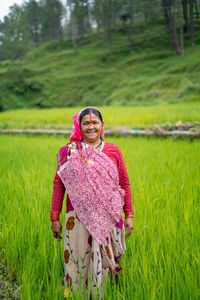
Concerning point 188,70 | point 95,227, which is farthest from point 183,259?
point 188,70

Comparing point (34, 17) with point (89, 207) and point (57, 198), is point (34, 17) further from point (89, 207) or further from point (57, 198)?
point (89, 207)

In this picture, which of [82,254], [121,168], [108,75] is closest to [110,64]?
[108,75]

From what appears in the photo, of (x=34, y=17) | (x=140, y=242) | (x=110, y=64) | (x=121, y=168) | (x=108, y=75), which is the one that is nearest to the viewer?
(x=121, y=168)

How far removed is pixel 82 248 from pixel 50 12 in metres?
31.5

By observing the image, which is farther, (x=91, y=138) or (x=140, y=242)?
(x=140, y=242)

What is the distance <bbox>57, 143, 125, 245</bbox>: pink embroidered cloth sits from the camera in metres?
1.12

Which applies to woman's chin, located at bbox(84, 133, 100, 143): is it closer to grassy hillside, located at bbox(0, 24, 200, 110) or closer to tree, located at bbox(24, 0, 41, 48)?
grassy hillside, located at bbox(0, 24, 200, 110)

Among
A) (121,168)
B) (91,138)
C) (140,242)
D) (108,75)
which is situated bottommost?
(140,242)

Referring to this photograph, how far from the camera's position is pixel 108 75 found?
19.2 metres

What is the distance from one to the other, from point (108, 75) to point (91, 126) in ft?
62.1

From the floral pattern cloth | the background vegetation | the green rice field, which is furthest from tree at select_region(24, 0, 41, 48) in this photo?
the floral pattern cloth

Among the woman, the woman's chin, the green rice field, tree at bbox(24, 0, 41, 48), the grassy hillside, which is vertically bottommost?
the green rice field

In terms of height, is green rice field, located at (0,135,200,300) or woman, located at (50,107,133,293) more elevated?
woman, located at (50,107,133,293)

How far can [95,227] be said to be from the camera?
1.10 metres
